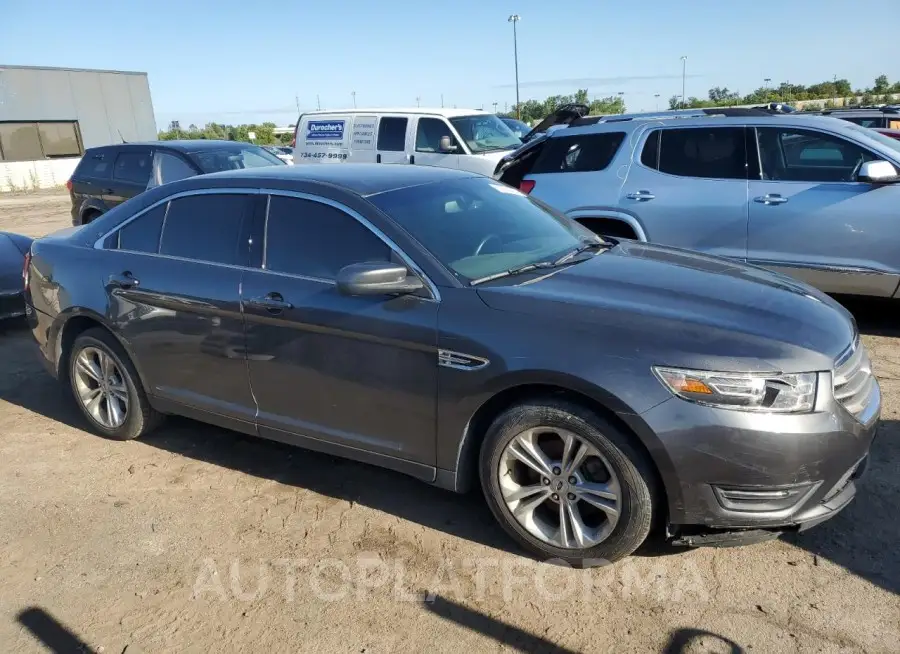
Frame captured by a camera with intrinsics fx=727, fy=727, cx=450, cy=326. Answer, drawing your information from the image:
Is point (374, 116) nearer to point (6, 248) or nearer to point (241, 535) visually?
point (6, 248)

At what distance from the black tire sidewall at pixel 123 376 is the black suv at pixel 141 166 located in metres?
5.74

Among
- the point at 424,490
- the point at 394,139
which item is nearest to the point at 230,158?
the point at 394,139

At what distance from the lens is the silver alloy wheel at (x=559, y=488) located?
296 cm

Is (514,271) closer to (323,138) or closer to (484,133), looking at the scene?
(484,133)

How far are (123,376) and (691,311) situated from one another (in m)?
3.33

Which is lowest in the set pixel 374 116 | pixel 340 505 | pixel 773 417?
pixel 340 505

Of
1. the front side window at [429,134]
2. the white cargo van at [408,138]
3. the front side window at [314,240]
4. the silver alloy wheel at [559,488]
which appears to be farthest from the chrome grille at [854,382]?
the front side window at [429,134]

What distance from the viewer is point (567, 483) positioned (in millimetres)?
3025

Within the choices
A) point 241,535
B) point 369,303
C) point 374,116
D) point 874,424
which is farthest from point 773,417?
point 374,116

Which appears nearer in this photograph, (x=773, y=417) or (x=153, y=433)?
(x=773, y=417)

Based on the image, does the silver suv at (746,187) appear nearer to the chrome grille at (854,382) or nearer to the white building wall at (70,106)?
the chrome grille at (854,382)

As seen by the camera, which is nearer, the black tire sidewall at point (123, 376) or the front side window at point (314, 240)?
the front side window at point (314, 240)

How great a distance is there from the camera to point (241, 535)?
11.4 feet

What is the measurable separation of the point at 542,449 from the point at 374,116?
10.3 meters
